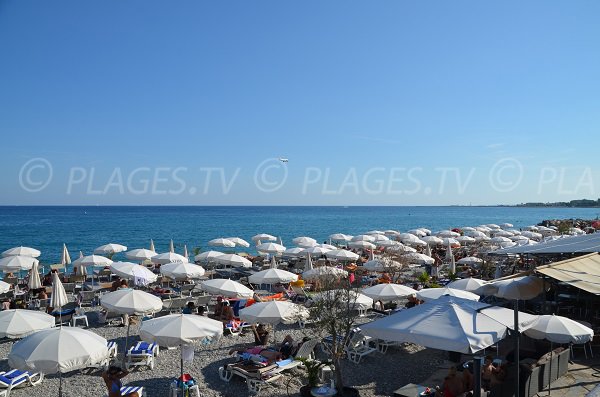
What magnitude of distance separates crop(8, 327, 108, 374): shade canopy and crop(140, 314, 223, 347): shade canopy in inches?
40.1

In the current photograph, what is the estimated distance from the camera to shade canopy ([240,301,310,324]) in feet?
30.1

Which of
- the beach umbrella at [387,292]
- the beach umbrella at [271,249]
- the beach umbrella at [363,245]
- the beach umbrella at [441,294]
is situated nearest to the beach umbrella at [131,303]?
the beach umbrella at [387,292]

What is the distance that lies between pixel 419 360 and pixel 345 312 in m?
2.53

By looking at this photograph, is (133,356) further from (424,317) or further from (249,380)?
(424,317)

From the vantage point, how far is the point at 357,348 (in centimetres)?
964

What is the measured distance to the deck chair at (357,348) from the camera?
934 centimetres

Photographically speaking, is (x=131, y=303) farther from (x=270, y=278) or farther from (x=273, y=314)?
(x=270, y=278)

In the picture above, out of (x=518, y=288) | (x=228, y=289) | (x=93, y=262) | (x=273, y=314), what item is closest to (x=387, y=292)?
(x=273, y=314)

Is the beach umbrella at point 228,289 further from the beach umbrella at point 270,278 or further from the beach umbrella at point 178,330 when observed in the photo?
the beach umbrella at point 178,330

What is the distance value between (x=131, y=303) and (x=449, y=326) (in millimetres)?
6368

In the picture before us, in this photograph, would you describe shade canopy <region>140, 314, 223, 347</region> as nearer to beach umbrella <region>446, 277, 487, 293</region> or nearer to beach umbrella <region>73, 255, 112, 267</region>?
beach umbrella <region>446, 277, 487, 293</region>

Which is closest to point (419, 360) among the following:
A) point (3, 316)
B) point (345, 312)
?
point (345, 312)

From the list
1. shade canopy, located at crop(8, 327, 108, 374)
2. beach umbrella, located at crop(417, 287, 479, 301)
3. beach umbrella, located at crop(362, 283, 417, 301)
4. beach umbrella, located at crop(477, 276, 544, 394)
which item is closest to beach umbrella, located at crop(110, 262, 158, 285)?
beach umbrella, located at crop(362, 283, 417, 301)

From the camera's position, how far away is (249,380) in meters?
7.82
